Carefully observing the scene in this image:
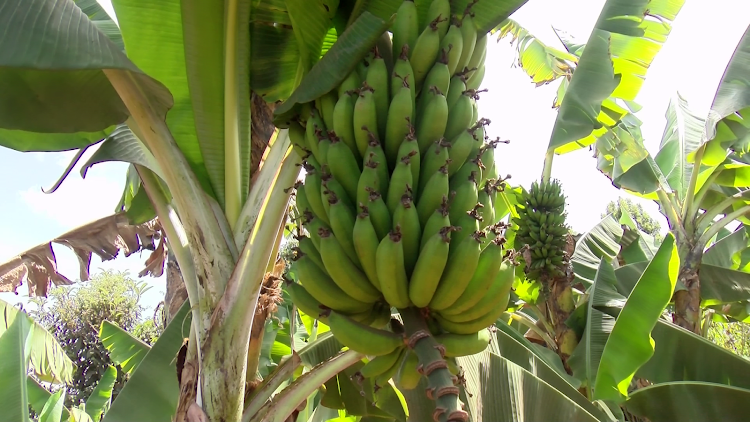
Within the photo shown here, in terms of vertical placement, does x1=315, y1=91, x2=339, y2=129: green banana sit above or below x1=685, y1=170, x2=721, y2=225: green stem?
below

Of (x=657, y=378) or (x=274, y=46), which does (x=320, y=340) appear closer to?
(x=274, y=46)

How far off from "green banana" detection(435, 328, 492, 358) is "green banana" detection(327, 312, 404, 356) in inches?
4.1

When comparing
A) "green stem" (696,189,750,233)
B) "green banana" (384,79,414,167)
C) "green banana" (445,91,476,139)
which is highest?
"green stem" (696,189,750,233)

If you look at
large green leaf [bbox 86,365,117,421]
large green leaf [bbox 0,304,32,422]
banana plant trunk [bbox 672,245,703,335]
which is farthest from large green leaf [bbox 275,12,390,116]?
large green leaf [bbox 86,365,117,421]

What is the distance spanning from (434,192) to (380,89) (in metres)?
0.31

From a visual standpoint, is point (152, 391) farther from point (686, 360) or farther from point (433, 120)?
point (686, 360)

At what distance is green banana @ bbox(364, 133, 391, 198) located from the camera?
1.02 m

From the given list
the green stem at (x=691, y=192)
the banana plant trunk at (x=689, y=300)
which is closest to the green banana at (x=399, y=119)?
the banana plant trunk at (x=689, y=300)

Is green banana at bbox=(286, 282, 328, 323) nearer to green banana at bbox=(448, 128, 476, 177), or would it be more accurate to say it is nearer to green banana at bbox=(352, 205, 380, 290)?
green banana at bbox=(352, 205, 380, 290)

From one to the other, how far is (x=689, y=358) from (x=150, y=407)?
8.00 ft

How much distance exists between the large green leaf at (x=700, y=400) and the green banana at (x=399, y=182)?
5.75ft

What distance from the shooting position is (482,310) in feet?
3.29

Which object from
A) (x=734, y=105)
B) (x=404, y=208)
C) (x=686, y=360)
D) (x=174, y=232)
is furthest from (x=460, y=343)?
(x=734, y=105)

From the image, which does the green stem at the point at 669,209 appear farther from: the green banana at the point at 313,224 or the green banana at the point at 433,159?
the green banana at the point at 313,224
